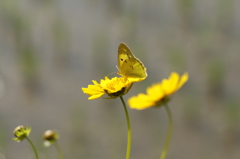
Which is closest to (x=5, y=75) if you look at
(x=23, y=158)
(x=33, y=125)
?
(x=33, y=125)

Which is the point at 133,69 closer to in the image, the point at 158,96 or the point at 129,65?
the point at 129,65

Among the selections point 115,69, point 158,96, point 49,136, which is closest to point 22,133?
point 49,136

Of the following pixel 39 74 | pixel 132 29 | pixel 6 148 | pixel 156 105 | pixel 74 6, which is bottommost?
pixel 156 105

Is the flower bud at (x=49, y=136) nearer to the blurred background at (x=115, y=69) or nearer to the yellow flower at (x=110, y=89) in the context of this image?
the yellow flower at (x=110, y=89)

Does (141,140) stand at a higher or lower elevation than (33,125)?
lower

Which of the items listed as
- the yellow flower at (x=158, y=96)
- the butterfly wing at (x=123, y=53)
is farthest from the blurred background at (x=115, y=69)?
the butterfly wing at (x=123, y=53)

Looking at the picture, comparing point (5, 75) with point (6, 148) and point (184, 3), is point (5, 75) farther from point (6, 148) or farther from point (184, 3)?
point (184, 3)
